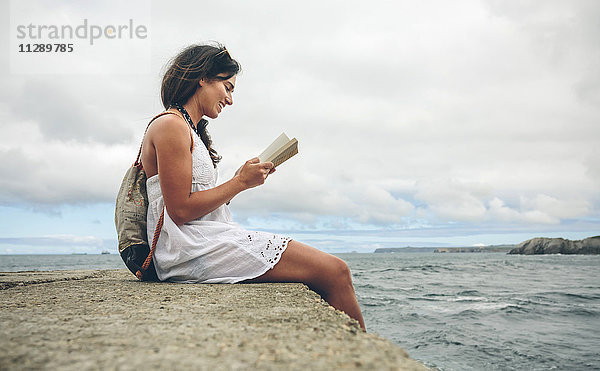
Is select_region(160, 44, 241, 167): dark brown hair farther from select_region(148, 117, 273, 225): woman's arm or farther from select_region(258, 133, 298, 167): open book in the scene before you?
select_region(258, 133, 298, 167): open book

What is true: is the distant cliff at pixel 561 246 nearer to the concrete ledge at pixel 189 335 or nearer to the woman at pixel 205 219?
the woman at pixel 205 219

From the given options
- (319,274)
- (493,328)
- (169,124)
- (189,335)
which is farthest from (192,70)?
(493,328)

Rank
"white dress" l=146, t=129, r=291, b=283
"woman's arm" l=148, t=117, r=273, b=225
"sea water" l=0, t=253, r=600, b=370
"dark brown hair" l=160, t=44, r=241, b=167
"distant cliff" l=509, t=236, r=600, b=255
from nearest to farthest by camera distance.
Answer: "woman's arm" l=148, t=117, r=273, b=225 < "white dress" l=146, t=129, r=291, b=283 < "dark brown hair" l=160, t=44, r=241, b=167 < "sea water" l=0, t=253, r=600, b=370 < "distant cliff" l=509, t=236, r=600, b=255

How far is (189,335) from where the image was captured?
1.32m

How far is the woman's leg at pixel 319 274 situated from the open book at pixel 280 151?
54 cm

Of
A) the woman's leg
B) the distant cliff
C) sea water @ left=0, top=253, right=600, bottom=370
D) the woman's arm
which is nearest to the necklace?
the woman's arm

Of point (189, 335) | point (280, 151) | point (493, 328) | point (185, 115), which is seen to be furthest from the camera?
point (493, 328)

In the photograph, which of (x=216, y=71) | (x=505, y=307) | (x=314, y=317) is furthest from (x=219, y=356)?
(x=505, y=307)

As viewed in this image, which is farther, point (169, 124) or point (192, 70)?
point (192, 70)

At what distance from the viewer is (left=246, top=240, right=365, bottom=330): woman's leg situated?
96.4 inches

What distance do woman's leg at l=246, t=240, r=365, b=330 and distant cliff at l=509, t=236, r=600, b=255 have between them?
282ft

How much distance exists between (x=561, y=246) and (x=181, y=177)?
8711cm

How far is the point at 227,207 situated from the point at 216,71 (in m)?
0.92

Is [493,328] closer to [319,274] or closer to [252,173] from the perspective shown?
[319,274]
